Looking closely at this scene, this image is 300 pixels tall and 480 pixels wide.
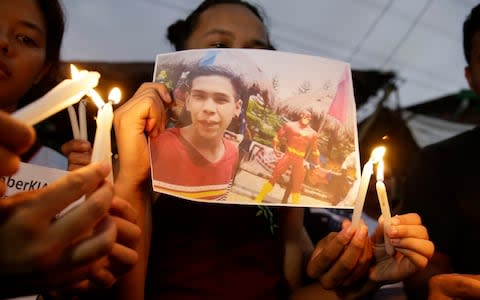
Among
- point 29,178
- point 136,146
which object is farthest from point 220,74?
point 29,178

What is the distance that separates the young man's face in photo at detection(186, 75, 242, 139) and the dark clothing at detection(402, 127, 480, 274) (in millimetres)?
851

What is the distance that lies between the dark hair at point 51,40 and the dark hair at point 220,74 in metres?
0.55

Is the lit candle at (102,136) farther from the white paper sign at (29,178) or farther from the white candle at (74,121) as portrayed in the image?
the white paper sign at (29,178)

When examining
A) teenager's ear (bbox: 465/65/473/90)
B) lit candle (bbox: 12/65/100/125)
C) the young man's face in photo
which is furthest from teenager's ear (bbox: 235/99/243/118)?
teenager's ear (bbox: 465/65/473/90)

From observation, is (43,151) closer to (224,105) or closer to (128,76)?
(224,105)

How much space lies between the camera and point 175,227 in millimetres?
1090

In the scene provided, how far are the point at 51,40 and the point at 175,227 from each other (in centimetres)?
70

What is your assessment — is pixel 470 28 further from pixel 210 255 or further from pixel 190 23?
pixel 210 255

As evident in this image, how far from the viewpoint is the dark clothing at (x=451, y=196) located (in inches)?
48.3

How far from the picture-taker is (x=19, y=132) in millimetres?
444

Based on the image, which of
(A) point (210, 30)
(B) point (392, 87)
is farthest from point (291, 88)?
(B) point (392, 87)

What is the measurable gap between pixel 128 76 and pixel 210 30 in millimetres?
2631

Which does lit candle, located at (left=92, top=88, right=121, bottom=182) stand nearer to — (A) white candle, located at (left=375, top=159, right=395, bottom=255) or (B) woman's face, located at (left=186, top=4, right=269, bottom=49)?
(A) white candle, located at (left=375, top=159, right=395, bottom=255)

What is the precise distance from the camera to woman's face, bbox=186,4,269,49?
1144 mm
